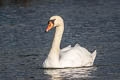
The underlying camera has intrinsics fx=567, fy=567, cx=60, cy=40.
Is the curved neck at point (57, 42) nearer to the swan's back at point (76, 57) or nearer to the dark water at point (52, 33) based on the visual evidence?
the swan's back at point (76, 57)

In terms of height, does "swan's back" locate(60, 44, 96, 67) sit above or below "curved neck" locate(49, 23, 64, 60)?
below

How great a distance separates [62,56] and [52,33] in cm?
416

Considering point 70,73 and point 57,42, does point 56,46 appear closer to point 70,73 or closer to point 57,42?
point 57,42

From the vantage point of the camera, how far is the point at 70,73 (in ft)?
46.1

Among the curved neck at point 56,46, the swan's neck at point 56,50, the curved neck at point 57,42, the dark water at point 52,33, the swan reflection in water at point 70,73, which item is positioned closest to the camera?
the swan reflection in water at point 70,73

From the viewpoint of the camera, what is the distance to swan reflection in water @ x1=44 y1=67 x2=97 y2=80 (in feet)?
44.7

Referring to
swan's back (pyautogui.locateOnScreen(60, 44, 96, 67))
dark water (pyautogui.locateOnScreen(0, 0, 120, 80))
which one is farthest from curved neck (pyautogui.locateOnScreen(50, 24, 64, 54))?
dark water (pyautogui.locateOnScreen(0, 0, 120, 80))

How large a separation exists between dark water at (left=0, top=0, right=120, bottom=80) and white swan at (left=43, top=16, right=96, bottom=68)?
22 centimetres

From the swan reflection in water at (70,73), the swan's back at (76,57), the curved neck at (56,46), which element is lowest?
the swan reflection in water at (70,73)

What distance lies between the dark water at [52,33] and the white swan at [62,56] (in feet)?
0.71

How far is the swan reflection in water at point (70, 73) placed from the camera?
44.7 ft

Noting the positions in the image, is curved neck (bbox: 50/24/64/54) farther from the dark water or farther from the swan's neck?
the dark water

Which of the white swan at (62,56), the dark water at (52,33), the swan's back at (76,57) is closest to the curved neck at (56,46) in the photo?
the white swan at (62,56)

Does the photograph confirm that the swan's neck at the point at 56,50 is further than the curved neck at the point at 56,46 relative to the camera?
No
